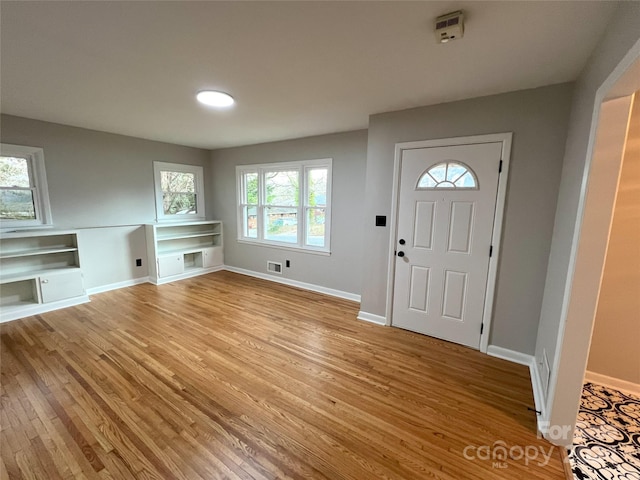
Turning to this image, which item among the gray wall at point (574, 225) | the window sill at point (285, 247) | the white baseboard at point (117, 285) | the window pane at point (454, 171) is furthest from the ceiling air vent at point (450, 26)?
the white baseboard at point (117, 285)

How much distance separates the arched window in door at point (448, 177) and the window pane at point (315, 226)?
1784 millimetres

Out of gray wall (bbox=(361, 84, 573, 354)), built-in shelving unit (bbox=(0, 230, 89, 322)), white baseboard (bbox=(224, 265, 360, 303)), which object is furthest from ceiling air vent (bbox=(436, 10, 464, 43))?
built-in shelving unit (bbox=(0, 230, 89, 322))

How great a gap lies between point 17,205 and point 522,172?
593 centimetres

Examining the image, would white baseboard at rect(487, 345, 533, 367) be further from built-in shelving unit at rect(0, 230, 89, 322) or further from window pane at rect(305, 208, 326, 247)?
built-in shelving unit at rect(0, 230, 89, 322)

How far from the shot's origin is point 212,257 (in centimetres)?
555

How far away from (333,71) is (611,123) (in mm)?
1744

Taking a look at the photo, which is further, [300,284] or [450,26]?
[300,284]

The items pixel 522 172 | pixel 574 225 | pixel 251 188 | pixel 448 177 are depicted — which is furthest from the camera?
pixel 251 188

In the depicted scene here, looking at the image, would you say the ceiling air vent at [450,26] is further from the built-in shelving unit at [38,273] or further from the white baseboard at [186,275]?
the white baseboard at [186,275]

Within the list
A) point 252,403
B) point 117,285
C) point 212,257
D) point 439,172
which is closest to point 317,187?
point 439,172

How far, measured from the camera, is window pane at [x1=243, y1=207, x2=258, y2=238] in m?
5.27

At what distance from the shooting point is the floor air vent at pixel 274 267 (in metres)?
4.92

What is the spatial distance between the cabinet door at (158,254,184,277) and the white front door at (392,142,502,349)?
395 centimetres

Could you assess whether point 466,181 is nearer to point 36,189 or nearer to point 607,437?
point 607,437
